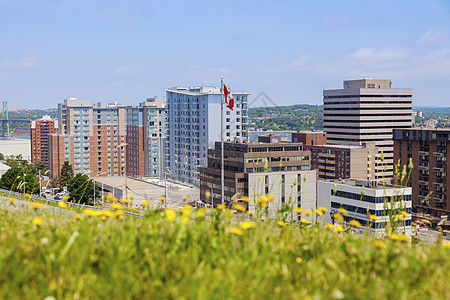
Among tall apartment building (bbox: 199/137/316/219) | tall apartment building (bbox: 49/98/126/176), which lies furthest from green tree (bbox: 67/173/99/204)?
tall apartment building (bbox: 49/98/126/176)

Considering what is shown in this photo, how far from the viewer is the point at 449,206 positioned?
2793 inches

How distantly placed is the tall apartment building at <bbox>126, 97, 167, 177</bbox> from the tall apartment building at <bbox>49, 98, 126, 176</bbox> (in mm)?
3523

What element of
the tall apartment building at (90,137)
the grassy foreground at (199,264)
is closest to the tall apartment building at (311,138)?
the tall apartment building at (90,137)

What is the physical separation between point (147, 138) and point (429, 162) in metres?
63.9

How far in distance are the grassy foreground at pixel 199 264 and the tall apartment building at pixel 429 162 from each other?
6956cm

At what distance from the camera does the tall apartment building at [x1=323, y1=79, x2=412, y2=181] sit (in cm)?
12712

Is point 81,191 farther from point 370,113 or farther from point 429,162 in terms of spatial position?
point 370,113

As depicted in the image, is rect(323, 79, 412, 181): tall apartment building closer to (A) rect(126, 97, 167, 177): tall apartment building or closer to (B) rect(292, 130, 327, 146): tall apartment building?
(B) rect(292, 130, 327, 146): tall apartment building

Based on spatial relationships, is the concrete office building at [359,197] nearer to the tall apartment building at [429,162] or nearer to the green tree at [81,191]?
the tall apartment building at [429,162]

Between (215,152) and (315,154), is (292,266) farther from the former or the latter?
(315,154)

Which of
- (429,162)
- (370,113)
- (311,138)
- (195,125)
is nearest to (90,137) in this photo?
(195,125)

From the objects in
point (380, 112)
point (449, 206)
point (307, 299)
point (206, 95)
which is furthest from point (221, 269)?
point (380, 112)

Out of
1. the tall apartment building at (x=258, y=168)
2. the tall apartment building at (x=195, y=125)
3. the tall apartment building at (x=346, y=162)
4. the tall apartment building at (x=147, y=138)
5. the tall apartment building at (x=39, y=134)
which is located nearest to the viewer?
the tall apartment building at (x=258, y=168)

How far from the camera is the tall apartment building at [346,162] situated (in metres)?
102
